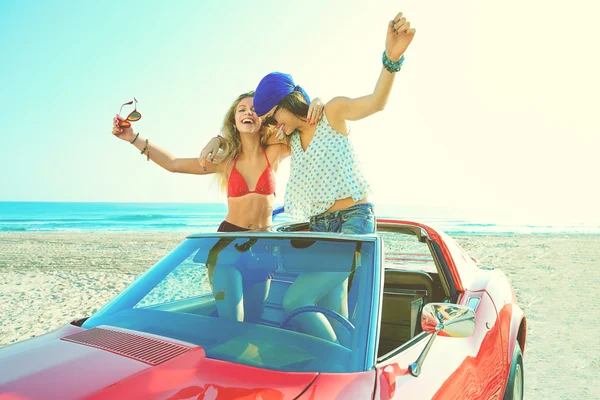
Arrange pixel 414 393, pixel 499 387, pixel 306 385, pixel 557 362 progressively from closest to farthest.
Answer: pixel 306 385 → pixel 414 393 → pixel 499 387 → pixel 557 362

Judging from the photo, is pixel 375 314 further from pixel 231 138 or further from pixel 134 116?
pixel 134 116

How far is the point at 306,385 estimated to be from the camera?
1.50m

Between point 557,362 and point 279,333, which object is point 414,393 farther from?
point 557,362

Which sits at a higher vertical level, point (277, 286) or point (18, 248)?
point (277, 286)

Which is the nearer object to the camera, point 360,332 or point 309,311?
point 360,332

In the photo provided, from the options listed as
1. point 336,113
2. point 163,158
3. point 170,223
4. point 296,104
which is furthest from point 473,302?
Result: point 170,223

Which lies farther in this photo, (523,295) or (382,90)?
(523,295)

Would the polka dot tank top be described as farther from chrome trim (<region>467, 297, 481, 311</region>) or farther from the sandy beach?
the sandy beach

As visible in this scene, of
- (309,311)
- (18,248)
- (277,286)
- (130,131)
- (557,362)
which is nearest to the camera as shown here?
(309,311)

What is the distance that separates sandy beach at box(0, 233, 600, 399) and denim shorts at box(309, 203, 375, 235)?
1.97 meters

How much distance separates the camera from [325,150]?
8.71 ft

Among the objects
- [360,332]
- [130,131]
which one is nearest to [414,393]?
[360,332]

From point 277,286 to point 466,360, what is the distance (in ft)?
3.14

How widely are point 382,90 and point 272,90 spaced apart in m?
0.60
